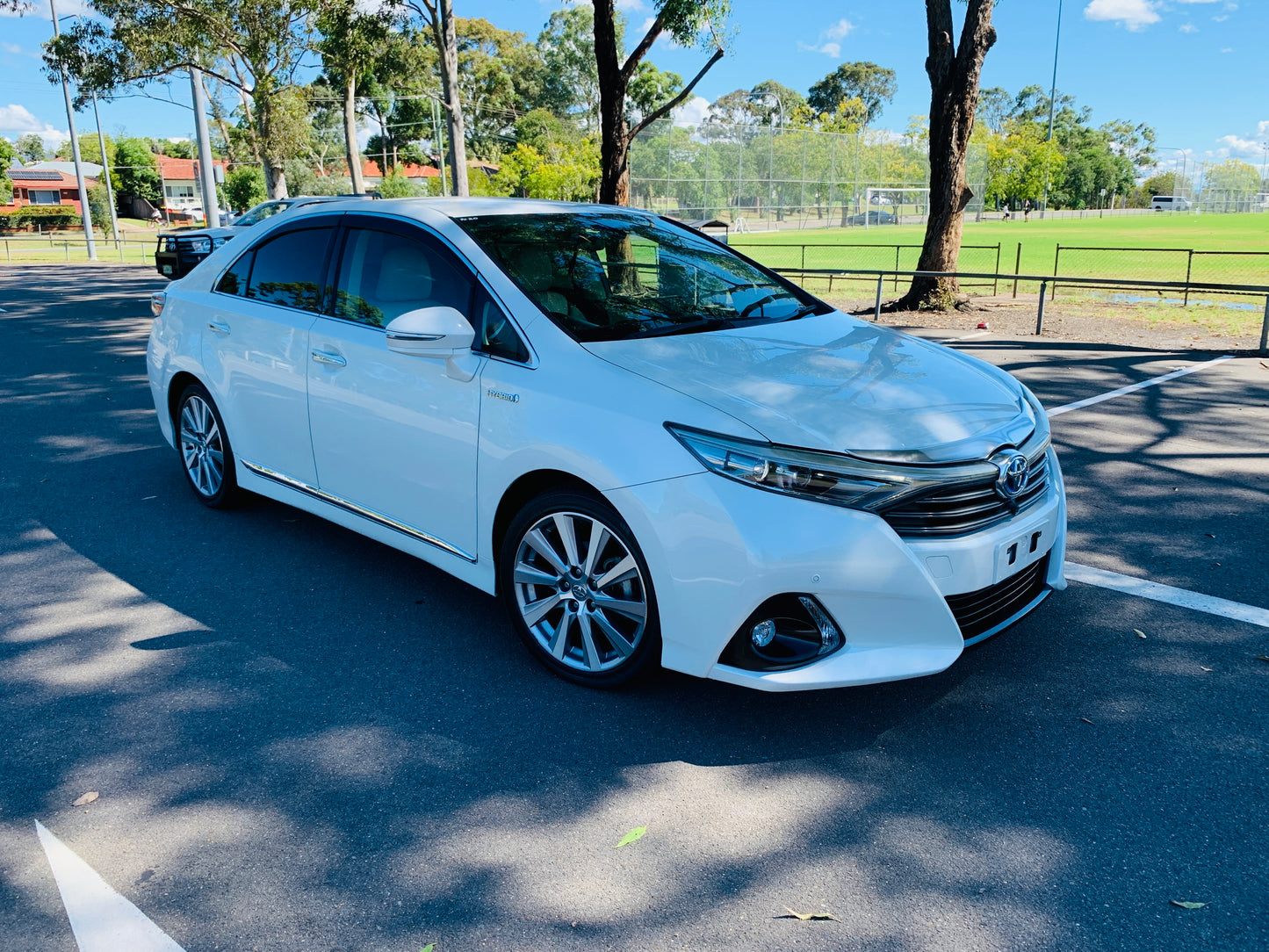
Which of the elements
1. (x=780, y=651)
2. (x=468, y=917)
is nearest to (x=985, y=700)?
(x=780, y=651)

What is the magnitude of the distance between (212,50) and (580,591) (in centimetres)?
3255

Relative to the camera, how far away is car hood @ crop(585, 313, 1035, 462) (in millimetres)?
3184

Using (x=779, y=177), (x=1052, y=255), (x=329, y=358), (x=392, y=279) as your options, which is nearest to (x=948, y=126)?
(x=392, y=279)

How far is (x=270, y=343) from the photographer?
4.80 m

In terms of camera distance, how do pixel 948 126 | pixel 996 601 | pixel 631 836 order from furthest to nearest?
pixel 948 126 → pixel 996 601 → pixel 631 836

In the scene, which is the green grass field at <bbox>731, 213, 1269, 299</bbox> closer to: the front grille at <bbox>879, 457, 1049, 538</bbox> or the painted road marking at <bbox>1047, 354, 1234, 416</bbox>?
the painted road marking at <bbox>1047, 354, 1234, 416</bbox>

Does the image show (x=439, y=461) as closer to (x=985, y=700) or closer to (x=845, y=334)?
(x=845, y=334)

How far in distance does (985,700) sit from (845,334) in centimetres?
163

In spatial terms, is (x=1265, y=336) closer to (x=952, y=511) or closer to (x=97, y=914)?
(x=952, y=511)

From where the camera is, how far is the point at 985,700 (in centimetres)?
359

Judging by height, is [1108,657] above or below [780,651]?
below

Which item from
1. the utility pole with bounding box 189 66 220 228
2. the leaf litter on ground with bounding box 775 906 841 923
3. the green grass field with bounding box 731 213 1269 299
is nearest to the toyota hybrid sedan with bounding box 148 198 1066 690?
the leaf litter on ground with bounding box 775 906 841 923

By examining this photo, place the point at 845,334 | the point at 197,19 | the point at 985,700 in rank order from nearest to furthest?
the point at 985,700 < the point at 845,334 < the point at 197,19

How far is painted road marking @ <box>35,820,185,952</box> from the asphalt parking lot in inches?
1.0
